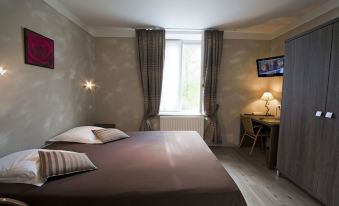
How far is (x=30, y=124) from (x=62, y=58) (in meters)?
1.04

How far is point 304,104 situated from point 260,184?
115 centimetres

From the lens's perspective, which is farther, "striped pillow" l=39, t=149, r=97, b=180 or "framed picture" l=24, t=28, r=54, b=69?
"framed picture" l=24, t=28, r=54, b=69

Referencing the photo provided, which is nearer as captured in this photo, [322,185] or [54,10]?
[322,185]

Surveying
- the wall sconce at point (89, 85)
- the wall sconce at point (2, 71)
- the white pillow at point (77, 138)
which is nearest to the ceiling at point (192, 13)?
the wall sconce at point (89, 85)

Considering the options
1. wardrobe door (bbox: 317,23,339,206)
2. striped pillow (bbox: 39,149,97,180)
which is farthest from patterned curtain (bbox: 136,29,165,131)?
wardrobe door (bbox: 317,23,339,206)

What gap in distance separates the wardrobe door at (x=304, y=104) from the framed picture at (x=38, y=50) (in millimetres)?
3025

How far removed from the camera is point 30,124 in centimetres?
209

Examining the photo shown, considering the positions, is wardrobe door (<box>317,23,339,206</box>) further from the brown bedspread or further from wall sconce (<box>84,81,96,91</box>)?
wall sconce (<box>84,81,96,91</box>)

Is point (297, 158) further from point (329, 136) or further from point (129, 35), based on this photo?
point (129, 35)

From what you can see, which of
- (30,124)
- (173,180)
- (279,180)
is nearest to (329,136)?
(279,180)

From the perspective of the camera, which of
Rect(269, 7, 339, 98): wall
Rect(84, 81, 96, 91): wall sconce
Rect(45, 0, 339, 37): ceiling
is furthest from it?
Rect(84, 81, 96, 91): wall sconce

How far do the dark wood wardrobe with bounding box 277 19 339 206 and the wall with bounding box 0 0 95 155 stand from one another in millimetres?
3042

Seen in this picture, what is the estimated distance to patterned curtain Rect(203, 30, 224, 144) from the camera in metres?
3.73

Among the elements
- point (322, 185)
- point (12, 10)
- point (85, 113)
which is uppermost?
point (12, 10)
